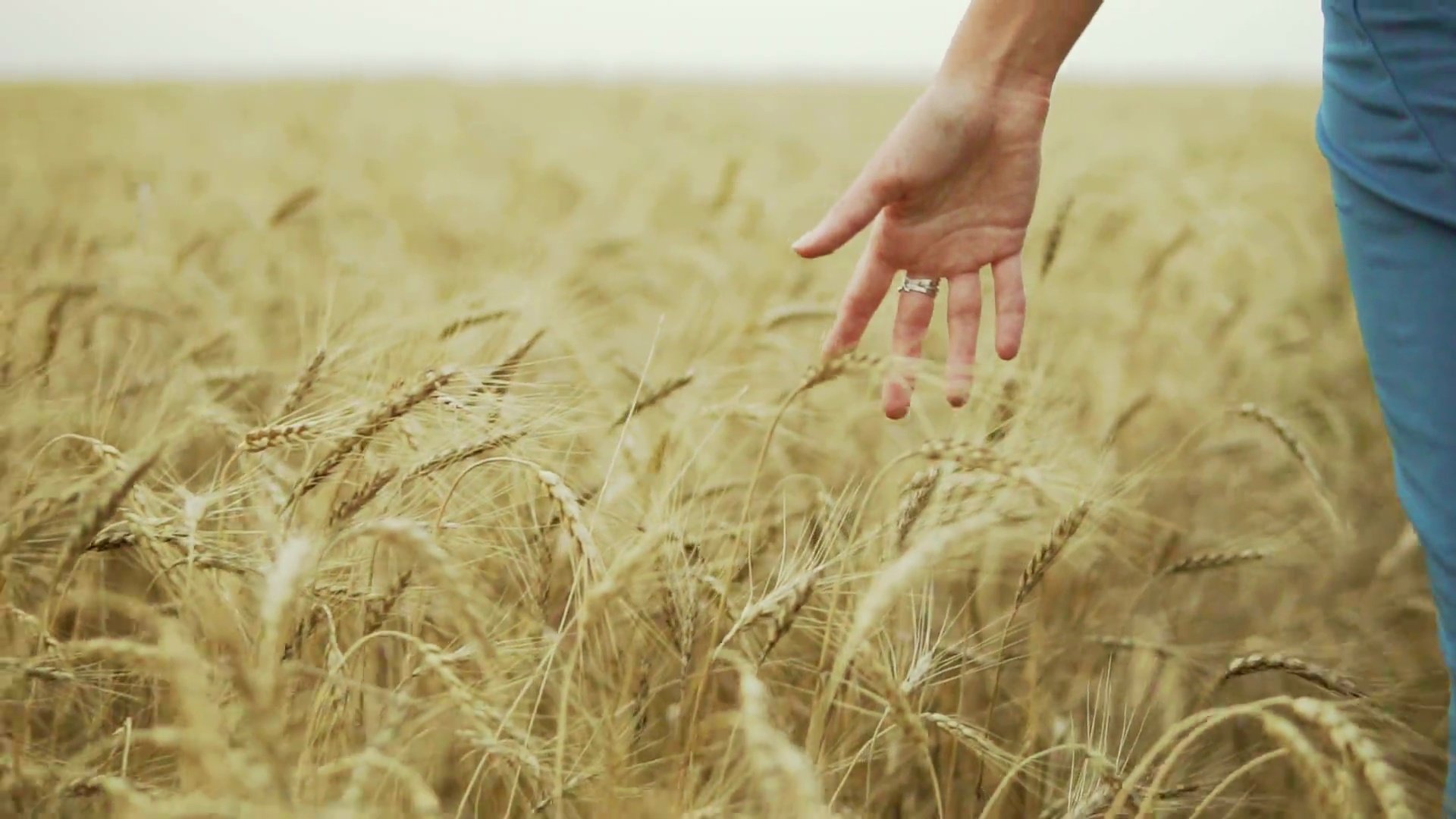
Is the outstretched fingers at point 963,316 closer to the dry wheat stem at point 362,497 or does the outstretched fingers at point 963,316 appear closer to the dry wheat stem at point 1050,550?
the dry wheat stem at point 1050,550

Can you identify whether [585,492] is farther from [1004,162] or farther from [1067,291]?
[1067,291]

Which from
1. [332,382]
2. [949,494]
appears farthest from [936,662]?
[332,382]

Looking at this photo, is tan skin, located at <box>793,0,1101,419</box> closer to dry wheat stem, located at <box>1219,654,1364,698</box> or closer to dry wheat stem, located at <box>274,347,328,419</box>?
dry wheat stem, located at <box>1219,654,1364,698</box>

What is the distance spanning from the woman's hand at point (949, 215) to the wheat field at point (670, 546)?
0.13 m

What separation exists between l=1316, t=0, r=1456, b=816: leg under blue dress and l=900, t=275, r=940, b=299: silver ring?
19.8 inches

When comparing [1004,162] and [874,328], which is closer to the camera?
[1004,162]

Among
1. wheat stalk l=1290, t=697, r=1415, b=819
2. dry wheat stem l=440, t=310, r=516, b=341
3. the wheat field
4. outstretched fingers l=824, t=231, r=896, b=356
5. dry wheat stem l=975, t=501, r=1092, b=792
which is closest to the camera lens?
wheat stalk l=1290, t=697, r=1415, b=819

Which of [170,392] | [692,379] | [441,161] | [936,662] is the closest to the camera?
[936,662]

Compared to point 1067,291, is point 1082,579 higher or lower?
lower

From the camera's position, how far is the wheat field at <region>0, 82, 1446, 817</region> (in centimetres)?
89

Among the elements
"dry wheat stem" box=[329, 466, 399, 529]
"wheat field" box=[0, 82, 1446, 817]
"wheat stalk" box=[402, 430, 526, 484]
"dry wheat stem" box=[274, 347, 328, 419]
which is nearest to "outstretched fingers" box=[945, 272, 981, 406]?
"wheat field" box=[0, 82, 1446, 817]

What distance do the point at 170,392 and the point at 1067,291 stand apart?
2.74 m

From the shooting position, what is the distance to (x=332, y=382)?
1423 mm

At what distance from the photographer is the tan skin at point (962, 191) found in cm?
120
